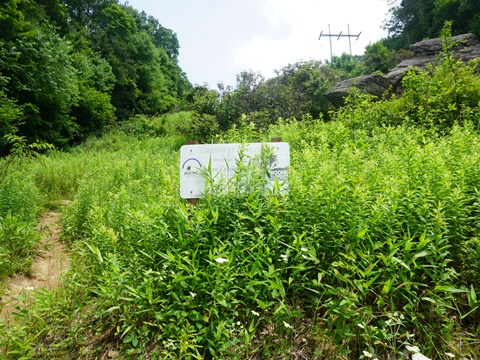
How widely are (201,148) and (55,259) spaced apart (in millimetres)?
2375

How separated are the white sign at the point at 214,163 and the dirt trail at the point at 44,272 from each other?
144 centimetres

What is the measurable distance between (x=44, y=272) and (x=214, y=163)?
7.80 feet

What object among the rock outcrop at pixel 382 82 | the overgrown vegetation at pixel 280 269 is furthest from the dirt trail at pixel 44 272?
the rock outcrop at pixel 382 82

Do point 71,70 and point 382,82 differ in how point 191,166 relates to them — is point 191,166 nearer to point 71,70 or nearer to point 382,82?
point 382,82

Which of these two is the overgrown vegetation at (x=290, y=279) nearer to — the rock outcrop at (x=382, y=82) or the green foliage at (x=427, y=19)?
the rock outcrop at (x=382, y=82)

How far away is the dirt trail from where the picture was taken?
2681 millimetres

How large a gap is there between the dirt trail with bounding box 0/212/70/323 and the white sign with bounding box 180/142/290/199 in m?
1.44

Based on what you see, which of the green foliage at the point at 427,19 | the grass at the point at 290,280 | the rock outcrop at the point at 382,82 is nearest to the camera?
the grass at the point at 290,280

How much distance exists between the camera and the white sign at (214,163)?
8.93 feet

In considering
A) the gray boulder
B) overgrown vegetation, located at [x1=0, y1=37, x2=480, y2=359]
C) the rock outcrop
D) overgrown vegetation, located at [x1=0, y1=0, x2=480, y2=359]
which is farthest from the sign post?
the gray boulder

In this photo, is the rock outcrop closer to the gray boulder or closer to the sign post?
the gray boulder

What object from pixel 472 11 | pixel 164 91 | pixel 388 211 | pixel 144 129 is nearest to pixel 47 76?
pixel 144 129

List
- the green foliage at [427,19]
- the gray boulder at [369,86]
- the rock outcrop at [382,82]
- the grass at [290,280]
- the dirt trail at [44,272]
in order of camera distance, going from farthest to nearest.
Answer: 1. the green foliage at [427,19]
2. the gray boulder at [369,86]
3. the rock outcrop at [382,82]
4. the dirt trail at [44,272]
5. the grass at [290,280]

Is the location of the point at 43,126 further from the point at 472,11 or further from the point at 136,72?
Result: the point at 472,11
